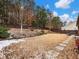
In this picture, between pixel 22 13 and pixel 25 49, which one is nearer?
pixel 25 49

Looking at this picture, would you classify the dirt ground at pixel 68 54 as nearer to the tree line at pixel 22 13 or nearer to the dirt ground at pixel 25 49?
the dirt ground at pixel 25 49

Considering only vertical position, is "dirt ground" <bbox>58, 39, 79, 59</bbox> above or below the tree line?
below

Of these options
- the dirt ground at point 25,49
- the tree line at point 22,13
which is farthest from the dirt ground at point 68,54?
the tree line at point 22,13

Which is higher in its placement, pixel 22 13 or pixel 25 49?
pixel 22 13

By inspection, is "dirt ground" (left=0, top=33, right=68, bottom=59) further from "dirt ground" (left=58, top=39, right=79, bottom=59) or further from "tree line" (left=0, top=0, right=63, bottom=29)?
"tree line" (left=0, top=0, right=63, bottom=29)

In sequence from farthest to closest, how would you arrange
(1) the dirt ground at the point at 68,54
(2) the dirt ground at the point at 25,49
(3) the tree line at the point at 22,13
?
(3) the tree line at the point at 22,13
(1) the dirt ground at the point at 68,54
(2) the dirt ground at the point at 25,49

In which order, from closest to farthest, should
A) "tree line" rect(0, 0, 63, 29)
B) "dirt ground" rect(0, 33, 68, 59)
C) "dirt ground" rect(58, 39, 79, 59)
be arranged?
"dirt ground" rect(0, 33, 68, 59)
"dirt ground" rect(58, 39, 79, 59)
"tree line" rect(0, 0, 63, 29)

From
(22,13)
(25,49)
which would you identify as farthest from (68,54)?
(22,13)

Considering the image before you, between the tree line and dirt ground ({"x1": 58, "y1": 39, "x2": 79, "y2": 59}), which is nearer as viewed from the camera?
dirt ground ({"x1": 58, "y1": 39, "x2": 79, "y2": 59})

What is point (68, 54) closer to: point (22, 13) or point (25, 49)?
A: point (25, 49)

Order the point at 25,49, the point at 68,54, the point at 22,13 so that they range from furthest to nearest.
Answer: the point at 22,13, the point at 25,49, the point at 68,54

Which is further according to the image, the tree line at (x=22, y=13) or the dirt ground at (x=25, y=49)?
the tree line at (x=22, y=13)

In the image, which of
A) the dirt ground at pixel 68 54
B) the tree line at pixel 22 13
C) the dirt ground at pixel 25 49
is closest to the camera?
the dirt ground at pixel 25 49

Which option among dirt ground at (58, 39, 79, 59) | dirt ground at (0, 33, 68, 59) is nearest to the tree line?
dirt ground at (0, 33, 68, 59)
